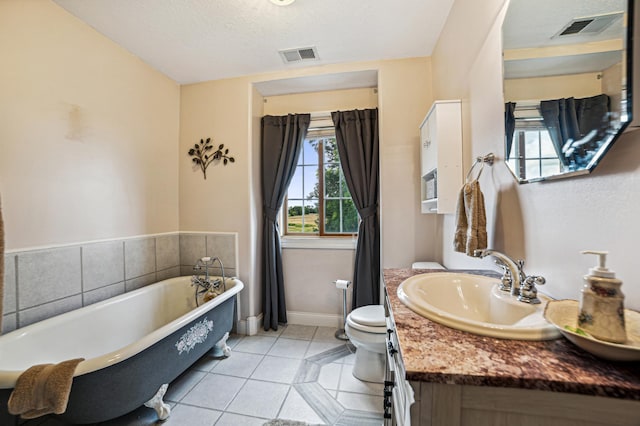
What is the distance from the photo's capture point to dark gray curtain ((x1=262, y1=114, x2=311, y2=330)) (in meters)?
2.54

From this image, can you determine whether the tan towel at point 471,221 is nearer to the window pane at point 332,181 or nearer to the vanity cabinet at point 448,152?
the vanity cabinet at point 448,152

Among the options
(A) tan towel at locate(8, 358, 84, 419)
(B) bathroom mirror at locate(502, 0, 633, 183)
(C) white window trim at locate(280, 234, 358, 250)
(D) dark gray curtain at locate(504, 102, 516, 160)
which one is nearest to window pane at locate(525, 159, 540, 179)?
(B) bathroom mirror at locate(502, 0, 633, 183)

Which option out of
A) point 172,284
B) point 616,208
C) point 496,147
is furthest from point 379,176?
point 172,284

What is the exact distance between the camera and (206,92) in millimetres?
2588

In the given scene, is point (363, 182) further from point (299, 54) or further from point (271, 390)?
point (271, 390)

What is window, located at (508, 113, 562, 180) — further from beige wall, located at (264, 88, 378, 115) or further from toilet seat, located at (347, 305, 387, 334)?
beige wall, located at (264, 88, 378, 115)

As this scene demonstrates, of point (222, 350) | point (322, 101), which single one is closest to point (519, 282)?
point (222, 350)

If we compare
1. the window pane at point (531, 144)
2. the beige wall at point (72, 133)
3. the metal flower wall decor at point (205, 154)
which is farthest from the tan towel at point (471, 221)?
the beige wall at point (72, 133)

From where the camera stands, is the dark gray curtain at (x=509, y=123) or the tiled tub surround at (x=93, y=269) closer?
the dark gray curtain at (x=509, y=123)

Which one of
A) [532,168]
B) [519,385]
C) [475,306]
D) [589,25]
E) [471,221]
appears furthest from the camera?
[471,221]

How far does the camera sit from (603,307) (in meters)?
0.51

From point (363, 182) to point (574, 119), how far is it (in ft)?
5.71

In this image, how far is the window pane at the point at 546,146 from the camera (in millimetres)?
797

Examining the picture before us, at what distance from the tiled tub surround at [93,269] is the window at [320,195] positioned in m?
0.73
